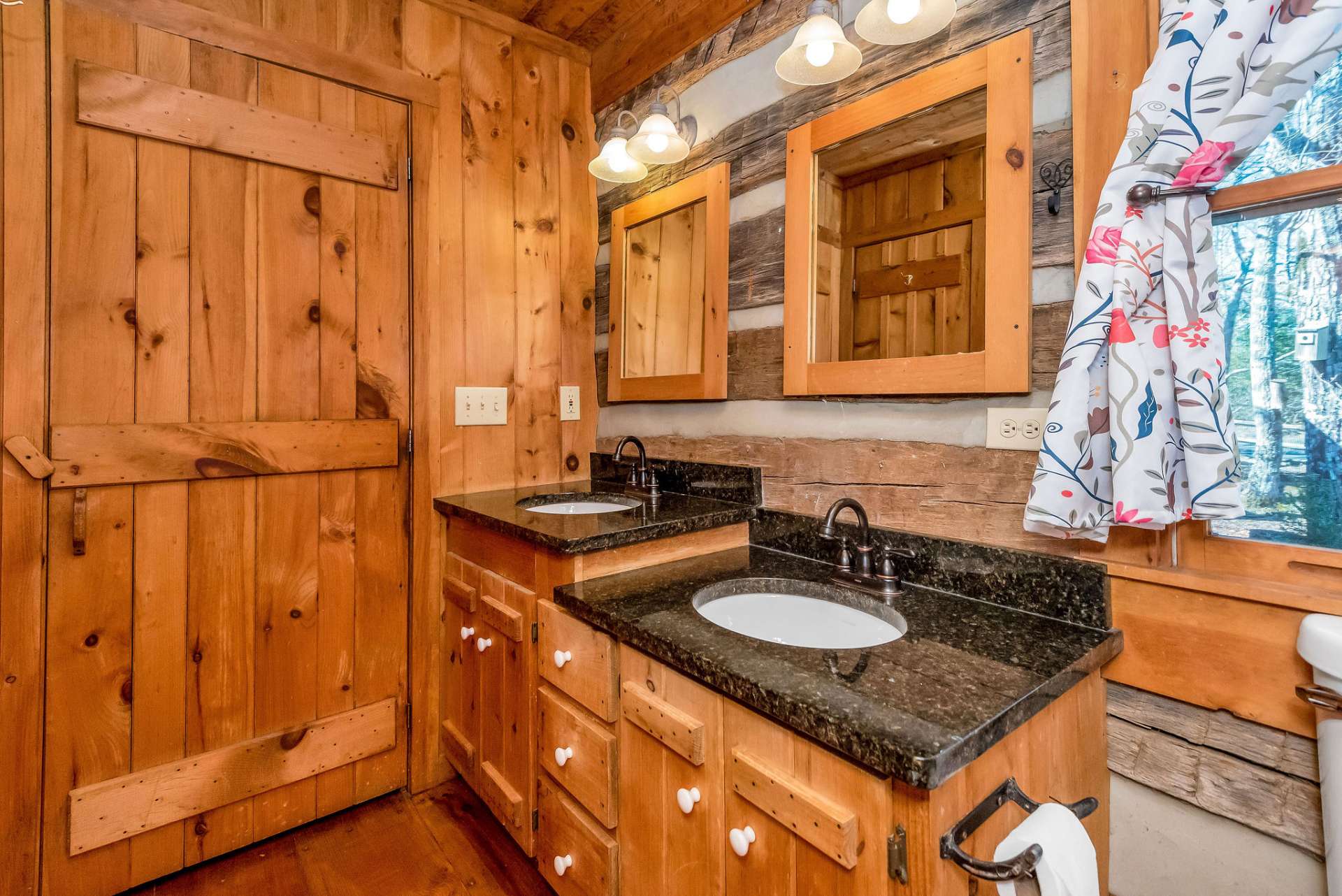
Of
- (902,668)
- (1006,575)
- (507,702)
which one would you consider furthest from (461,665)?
(1006,575)

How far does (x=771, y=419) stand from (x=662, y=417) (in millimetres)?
471

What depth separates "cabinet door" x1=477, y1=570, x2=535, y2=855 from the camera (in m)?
1.39

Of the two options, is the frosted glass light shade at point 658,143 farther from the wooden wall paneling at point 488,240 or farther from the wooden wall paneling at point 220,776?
the wooden wall paneling at point 220,776

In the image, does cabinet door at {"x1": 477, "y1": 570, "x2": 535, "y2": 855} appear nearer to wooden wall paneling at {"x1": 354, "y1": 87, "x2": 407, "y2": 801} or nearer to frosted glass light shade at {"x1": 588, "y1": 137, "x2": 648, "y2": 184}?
wooden wall paneling at {"x1": 354, "y1": 87, "x2": 407, "y2": 801}

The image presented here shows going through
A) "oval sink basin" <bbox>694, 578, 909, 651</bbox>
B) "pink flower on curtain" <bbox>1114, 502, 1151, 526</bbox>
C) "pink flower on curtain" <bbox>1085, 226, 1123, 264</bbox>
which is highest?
"pink flower on curtain" <bbox>1085, 226, 1123, 264</bbox>

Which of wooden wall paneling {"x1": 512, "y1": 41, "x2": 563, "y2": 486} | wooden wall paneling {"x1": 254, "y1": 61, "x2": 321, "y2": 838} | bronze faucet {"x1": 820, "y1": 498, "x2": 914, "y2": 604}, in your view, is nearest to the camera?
bronze faucet {"x1": 820, "y1": 498, "x2": 914, "y2": 604}

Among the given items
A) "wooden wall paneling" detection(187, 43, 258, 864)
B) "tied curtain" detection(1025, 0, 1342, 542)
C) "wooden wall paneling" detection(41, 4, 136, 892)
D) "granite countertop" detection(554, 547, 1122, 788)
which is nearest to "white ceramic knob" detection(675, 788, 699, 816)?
"granite countertop" detection(554, 547, 1122, 788)

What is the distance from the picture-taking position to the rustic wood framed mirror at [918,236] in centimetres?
114

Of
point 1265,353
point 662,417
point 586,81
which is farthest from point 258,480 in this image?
point 1265,353

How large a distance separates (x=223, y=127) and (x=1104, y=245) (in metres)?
1.97

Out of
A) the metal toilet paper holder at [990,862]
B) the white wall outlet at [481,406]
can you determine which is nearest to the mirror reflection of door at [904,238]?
the metal toilet paper holder at [990,862]

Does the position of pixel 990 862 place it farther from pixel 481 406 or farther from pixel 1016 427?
pixel 481 406

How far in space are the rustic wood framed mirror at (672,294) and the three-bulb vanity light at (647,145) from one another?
13cm

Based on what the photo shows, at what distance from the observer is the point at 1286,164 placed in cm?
88
